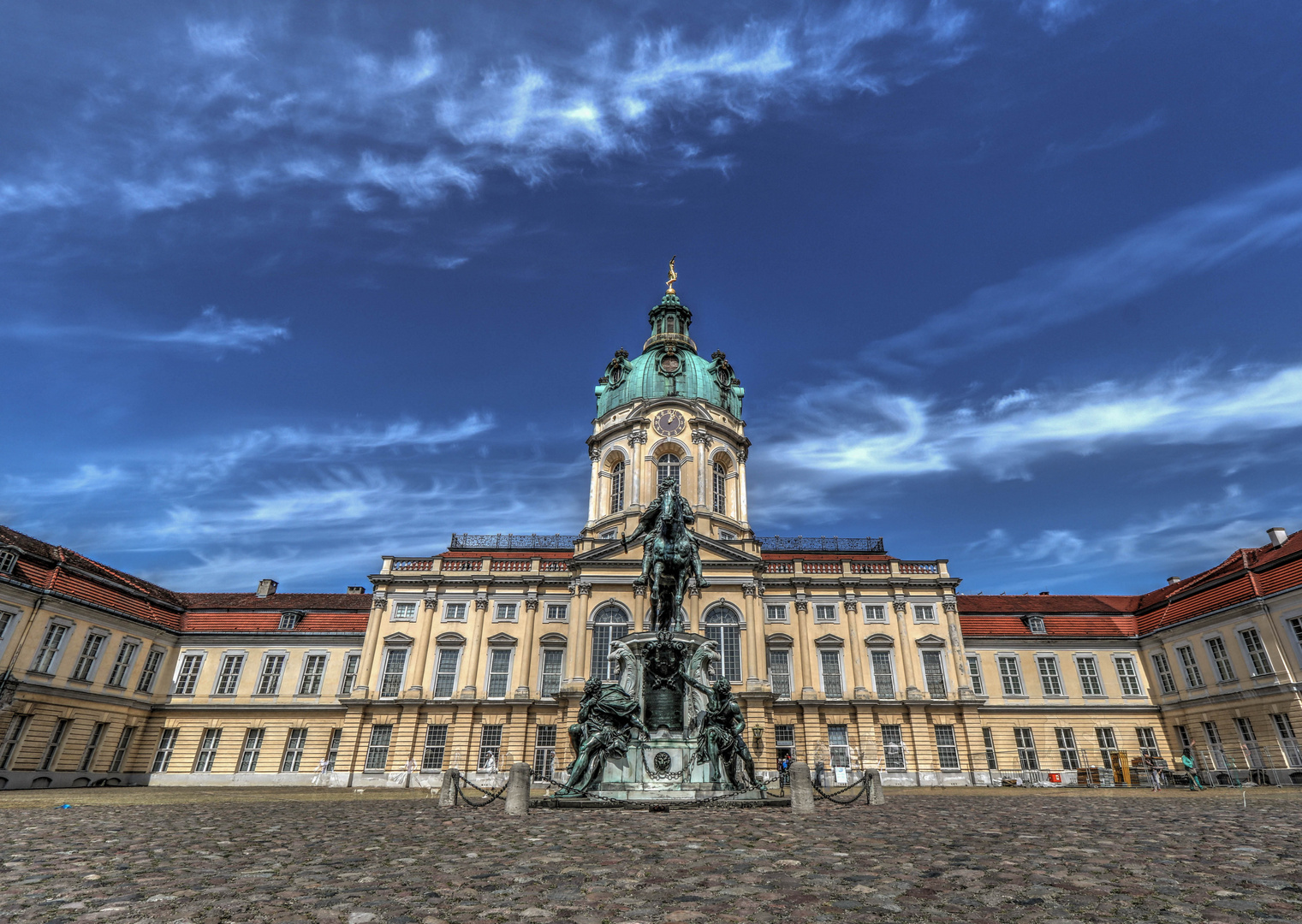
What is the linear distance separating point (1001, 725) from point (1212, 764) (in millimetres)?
10197

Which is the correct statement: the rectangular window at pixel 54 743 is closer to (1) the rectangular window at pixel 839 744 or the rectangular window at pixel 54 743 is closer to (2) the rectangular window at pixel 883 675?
(1) the rectangular window at pixel 839 744

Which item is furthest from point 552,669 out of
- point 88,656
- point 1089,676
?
point 1089,676

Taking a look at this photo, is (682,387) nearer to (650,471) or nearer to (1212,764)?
(650,471)

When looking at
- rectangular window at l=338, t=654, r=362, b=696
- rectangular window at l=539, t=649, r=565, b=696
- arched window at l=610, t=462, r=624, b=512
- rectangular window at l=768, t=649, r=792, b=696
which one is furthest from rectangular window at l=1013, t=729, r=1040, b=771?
rectangular window at l=338, t=654, r=362, b=696

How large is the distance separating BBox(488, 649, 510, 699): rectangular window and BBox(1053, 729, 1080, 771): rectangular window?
111ft

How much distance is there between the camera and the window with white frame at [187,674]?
43.6 m

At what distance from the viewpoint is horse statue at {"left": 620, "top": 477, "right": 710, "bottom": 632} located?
61.2 ft

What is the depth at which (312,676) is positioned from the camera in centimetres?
4444

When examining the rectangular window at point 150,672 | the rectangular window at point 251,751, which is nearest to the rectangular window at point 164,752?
the rectangular window at point 150,672

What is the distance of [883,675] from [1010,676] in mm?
9132

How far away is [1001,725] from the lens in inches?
1686

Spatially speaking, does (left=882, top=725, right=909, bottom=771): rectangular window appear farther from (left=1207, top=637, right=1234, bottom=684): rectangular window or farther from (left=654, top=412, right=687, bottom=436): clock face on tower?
(left=654, top=412, right=687, bottom=436): clock face on tower

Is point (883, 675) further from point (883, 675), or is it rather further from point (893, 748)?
point (893, 748)

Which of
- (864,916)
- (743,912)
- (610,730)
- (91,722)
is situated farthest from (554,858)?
(91,722)
